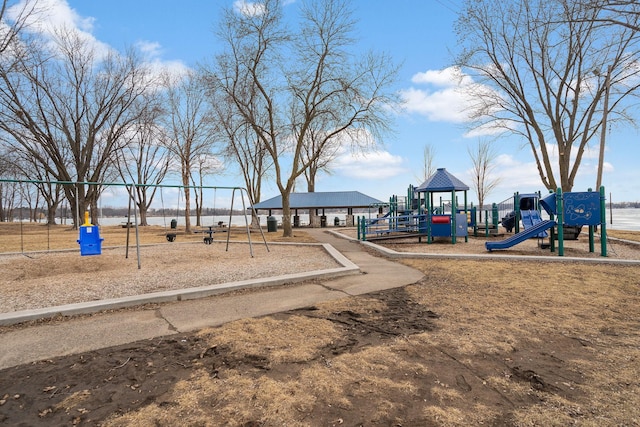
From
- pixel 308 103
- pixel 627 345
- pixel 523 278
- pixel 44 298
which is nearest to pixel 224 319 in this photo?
pixel 44 298

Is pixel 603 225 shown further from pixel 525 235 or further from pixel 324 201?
pixel 324 201

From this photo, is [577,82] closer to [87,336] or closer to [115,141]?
[87,336]

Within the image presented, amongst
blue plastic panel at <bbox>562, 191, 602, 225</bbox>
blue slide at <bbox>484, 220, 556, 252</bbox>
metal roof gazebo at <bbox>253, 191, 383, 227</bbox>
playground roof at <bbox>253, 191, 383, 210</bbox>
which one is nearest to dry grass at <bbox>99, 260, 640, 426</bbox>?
blue plastic panel at <bbox>562, 191, 602, 225</bbox>

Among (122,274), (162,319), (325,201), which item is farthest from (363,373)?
(325,201)

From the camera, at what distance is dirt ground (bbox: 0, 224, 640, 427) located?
2527 mm

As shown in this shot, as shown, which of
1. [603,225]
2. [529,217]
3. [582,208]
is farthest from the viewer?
[529,217]

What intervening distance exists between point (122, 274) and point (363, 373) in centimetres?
704

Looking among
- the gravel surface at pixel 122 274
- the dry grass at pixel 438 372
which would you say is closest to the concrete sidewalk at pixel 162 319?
the dry grass at pixel 438 372

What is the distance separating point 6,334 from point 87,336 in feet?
3.70

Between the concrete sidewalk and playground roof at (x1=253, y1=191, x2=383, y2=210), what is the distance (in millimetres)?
28627

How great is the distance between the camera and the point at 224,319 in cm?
476

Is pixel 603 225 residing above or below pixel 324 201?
below

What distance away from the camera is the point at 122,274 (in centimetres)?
816

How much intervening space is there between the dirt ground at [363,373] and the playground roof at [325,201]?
3044 cm
